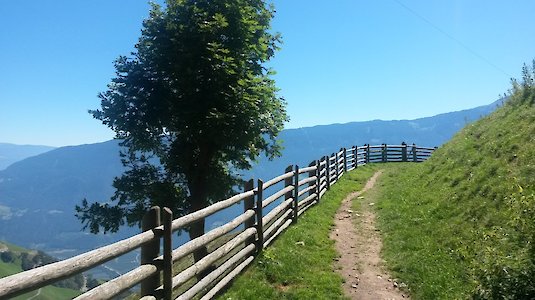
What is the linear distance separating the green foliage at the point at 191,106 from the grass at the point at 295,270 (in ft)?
20.5

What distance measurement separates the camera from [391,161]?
43.2 metres

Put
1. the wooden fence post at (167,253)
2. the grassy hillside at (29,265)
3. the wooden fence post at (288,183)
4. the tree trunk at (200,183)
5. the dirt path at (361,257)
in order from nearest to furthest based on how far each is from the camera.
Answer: the wooden fence post at (167,253) < the dirt path at (361,257) < the wooden fence post at (288,183) < the tree trunk at (200,183) < the grassy hillside at (29,265)

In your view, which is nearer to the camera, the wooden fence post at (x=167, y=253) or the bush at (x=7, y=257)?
the wooden fence post at (x=167, y=253)

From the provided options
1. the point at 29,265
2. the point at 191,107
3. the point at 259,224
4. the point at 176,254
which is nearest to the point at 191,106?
the point at 191,107

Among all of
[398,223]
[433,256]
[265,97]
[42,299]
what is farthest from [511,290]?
[42,299]

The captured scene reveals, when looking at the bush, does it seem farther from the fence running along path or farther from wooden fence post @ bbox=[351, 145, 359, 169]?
the fence running along path

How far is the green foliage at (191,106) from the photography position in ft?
59.6

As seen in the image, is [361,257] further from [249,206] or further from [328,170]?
[328,170]

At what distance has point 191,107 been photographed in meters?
18.1

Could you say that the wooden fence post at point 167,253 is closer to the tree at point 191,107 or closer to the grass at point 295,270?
the grass at point 295,270

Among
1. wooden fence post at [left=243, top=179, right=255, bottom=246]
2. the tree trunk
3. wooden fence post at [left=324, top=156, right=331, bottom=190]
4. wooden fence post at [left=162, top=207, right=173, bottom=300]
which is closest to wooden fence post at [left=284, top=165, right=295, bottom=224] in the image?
wooden fence post at [left=243, top=179, right=255, bottom=246]

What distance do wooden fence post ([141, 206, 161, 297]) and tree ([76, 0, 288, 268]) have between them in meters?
10.1

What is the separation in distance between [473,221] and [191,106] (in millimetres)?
11766

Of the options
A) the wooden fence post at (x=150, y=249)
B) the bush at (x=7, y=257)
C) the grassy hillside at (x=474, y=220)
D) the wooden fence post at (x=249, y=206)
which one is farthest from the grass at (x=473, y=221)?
the bush at (x=7, y=257)
